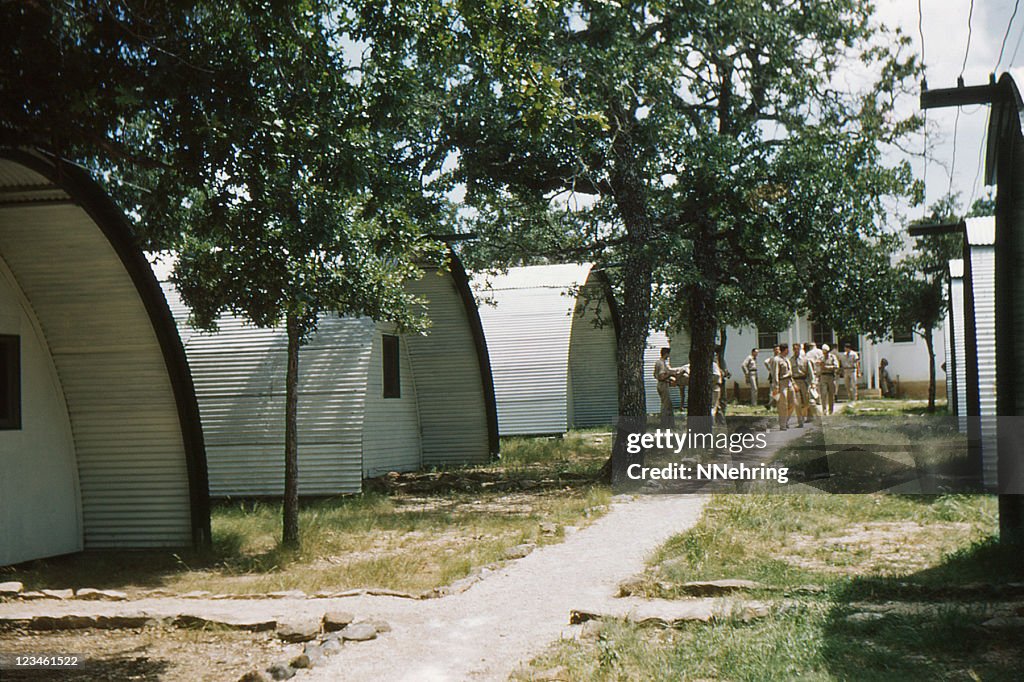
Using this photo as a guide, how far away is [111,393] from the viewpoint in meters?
11.1

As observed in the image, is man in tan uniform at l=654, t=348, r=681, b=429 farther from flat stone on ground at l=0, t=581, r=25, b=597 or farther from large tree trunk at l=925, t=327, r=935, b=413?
flat stone on ground at l=0, t=581, r=25, b=597

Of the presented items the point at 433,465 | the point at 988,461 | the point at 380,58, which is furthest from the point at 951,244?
the point at 380,58

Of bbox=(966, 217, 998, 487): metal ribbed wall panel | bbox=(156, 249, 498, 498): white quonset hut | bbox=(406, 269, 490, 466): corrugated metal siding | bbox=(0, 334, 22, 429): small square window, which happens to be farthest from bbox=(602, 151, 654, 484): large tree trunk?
bbox=(0, 334, 22, 429): small square window

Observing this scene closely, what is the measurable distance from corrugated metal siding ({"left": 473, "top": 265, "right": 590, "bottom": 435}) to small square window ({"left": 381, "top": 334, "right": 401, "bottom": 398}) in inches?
177

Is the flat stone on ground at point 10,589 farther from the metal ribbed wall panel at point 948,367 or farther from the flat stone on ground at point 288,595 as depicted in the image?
the metal ribbed wall panel at point 948,367

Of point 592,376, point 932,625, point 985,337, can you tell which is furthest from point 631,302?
point 592,376

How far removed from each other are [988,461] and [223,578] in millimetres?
7568

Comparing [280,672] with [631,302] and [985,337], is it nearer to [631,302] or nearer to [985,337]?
[985,337]

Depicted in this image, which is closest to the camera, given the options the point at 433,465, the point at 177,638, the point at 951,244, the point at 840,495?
the point at 177,638

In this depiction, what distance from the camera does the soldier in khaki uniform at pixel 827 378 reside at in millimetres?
24703

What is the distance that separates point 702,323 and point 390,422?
6.02 meters

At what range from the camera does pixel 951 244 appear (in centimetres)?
2997

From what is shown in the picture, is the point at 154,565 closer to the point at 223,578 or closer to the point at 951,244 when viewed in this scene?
the point at 223,578

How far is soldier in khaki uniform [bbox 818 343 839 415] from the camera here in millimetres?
24703
